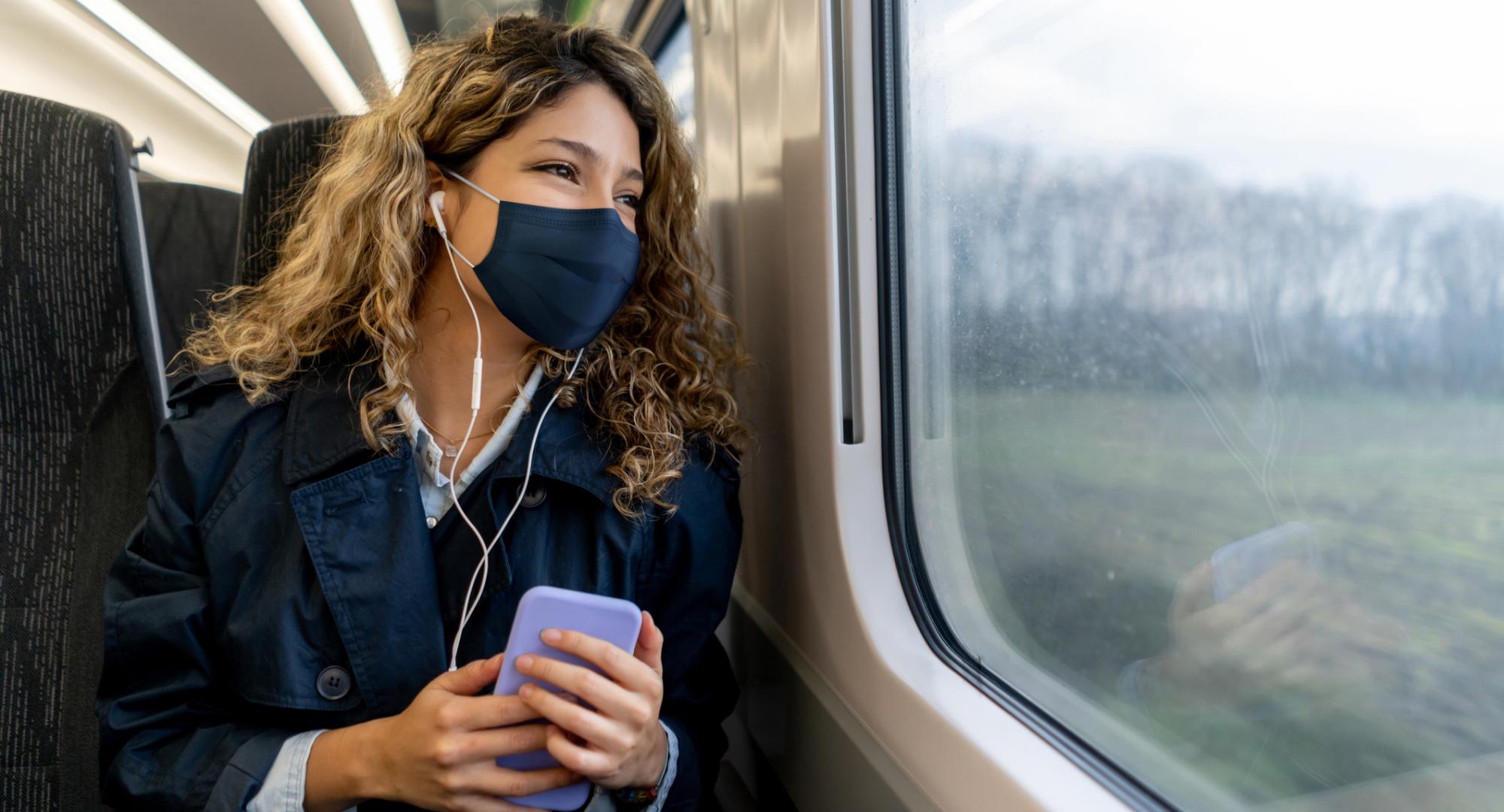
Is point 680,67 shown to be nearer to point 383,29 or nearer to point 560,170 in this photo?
point 560,170

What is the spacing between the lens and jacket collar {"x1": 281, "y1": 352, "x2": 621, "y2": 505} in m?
1.10

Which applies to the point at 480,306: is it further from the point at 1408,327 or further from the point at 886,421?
the point at 1408,327

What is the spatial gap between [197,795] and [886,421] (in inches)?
37.8

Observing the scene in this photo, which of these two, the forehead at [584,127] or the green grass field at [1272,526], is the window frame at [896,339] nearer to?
the green grass field at [1272,526]

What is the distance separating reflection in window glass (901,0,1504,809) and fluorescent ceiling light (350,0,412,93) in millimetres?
2795

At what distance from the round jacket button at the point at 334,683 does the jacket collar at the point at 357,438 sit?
0.24 metres

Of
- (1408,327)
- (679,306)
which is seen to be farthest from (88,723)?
(1408,327)

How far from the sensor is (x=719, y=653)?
4.20 feet

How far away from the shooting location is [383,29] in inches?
144

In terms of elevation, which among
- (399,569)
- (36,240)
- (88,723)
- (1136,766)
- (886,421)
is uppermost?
(36,240)

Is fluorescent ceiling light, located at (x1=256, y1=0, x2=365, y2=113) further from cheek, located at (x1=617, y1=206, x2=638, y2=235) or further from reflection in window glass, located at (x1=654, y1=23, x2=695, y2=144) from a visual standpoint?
cheek, located at (x1=617, y1=206, x2=638, y2=235)

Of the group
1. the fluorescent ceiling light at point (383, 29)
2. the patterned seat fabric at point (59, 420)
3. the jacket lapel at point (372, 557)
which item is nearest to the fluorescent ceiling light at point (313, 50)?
the fluorescent ceiling light at point (383, 29)

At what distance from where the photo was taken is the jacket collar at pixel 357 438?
3.60 feet

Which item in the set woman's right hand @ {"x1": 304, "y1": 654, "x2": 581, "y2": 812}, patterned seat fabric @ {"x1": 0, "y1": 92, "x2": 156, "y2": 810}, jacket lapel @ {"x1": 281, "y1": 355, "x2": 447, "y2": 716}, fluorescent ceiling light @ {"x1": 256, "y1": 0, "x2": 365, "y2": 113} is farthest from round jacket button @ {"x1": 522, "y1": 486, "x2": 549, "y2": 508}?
fluorescent ceiling light @ {"x1": 256, "y1": 0, "x2": 365, "y2": 113}
